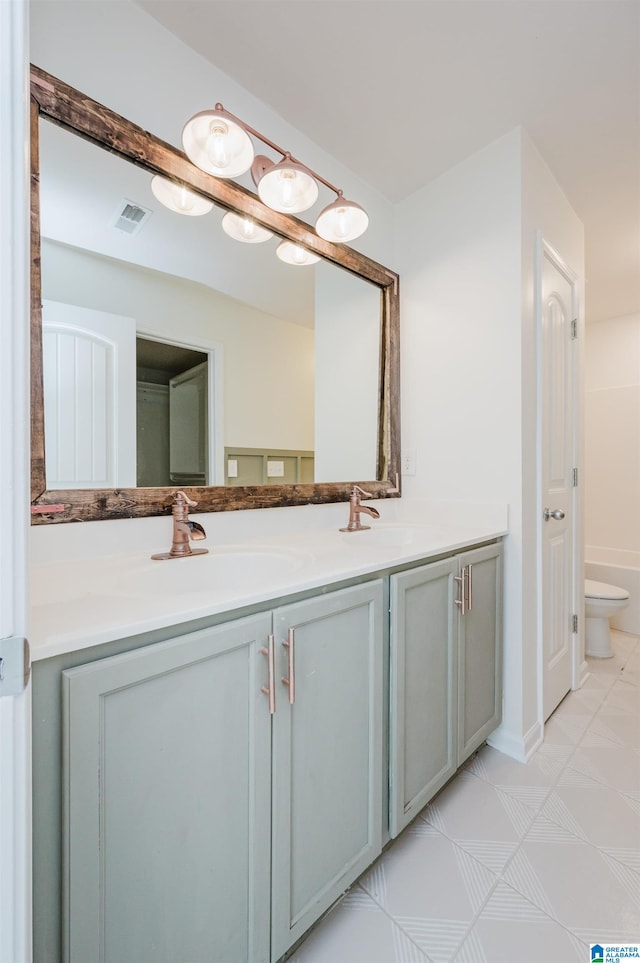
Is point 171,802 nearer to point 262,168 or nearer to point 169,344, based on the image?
point 169,344

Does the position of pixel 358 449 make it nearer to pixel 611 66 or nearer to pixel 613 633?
pixel 611 66

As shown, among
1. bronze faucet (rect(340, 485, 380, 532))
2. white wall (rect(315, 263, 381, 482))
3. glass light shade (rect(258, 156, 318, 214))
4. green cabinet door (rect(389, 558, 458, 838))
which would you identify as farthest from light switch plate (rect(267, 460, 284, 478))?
glass light shade (rect(258, 156, 318, 214))

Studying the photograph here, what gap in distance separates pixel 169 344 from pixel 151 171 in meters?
0.47

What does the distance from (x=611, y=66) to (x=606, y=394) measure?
253 centimetres

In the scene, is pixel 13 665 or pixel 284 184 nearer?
pixel 13 665

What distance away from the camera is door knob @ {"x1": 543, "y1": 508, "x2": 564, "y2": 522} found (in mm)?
1779

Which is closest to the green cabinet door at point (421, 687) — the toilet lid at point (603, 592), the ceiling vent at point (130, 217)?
the ceiling vent at point (130, 217)

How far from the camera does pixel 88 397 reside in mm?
1090

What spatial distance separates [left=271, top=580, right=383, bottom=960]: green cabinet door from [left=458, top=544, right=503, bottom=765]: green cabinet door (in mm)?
457

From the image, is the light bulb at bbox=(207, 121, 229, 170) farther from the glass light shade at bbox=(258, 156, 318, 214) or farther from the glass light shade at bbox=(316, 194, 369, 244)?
the glass light shade at bbox=(316, 194, 369, 244)

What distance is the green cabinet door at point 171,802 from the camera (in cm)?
60
